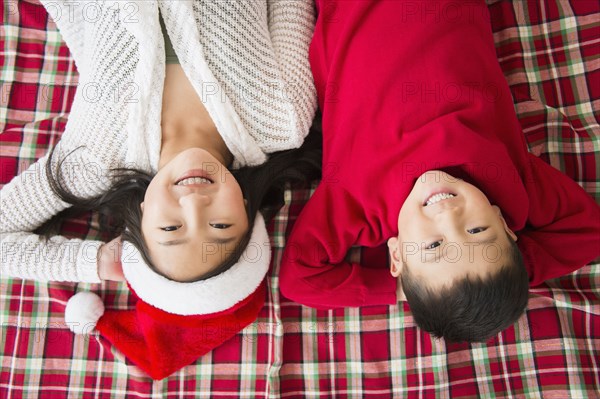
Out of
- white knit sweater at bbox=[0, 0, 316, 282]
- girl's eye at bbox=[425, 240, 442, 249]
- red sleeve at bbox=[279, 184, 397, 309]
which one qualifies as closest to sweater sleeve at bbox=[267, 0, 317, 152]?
white knit sweater at bbox=[0, 0, 316, 282]

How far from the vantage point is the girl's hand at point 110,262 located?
3.72ft

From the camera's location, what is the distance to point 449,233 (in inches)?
36.7

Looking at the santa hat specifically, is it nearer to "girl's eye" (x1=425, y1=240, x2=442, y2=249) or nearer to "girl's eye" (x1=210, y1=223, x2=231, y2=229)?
"girl's eye" (x1=210, y1=223, x2=231, y2=229)

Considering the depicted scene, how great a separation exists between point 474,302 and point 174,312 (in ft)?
1.86

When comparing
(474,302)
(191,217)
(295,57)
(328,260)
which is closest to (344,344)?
(328,260)

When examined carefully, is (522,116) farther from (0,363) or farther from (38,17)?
(0,363)

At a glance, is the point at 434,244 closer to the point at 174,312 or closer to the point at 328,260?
the point at 328,260

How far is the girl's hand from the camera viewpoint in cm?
113

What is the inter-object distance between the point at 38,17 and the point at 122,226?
59cm

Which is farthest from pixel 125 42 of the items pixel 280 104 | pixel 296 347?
pixel 296 347

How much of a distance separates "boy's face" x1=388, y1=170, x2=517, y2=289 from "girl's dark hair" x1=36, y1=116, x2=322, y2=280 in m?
0.33

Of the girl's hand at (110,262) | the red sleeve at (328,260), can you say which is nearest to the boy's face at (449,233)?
the red sleeve at (328,260)

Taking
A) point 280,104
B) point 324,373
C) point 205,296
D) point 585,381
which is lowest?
point 585,381

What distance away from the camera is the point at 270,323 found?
1.24 metres
